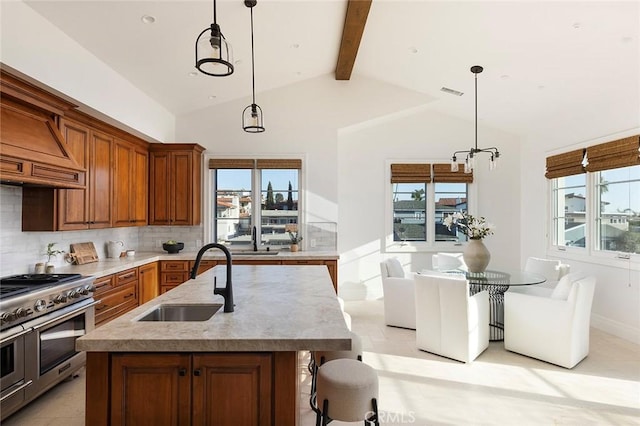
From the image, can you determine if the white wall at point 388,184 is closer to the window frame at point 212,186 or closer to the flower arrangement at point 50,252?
the window frame at point 212,186

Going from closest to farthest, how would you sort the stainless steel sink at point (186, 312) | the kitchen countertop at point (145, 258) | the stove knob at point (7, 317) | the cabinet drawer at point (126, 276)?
the stainless steel sink at point (186, 312) < the stove knob at point (7, 317) < the kitchen countertop at point (145, 258) < the cabinet drawer at point (126, 276)

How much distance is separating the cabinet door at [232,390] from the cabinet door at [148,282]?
3207 millimetres

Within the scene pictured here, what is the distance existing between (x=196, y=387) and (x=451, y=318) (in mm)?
2738

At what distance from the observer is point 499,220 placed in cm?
620

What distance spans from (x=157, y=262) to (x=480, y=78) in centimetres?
500

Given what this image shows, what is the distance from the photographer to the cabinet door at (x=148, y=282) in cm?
431

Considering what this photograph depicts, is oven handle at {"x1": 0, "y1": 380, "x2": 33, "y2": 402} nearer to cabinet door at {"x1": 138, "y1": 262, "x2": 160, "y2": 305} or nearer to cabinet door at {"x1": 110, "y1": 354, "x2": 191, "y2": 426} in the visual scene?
cabinet door at {"x1": 110, "y1": 354, "x2": 191, "y2": 426}

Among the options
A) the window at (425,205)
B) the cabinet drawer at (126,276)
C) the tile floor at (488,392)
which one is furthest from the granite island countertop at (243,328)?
the window at (425,205)

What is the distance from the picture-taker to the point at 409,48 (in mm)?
4555

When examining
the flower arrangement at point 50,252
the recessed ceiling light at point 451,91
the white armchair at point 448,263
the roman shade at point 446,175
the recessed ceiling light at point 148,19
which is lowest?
the white armchair at point 448,263

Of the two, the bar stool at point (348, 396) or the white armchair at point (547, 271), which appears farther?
the white armchair at point (547, 271)

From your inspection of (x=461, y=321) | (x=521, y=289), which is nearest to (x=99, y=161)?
(x=461, y=321)

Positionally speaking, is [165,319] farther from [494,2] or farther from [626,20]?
[626,20]

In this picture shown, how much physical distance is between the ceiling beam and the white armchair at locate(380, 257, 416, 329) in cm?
294
